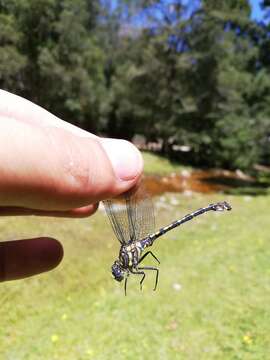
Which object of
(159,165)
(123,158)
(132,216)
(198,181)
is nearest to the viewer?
(123,158)

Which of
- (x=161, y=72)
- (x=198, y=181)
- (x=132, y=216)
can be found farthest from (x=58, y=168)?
(x=161, y=72)

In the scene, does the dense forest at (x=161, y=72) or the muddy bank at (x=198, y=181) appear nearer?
the muddy bank at (x=198, y=181)

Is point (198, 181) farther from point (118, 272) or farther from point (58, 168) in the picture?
point (58, 168)

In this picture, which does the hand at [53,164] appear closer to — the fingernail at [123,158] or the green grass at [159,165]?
the fingernail at [123,158]

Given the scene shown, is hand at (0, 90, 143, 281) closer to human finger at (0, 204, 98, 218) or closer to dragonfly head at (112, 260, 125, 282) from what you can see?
human finger at (0, 204, 98, 218)

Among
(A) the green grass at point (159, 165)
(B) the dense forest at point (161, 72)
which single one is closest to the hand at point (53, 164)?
(B) the dense forest at point (161, 72)

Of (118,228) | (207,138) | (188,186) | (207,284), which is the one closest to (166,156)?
(207,138)
